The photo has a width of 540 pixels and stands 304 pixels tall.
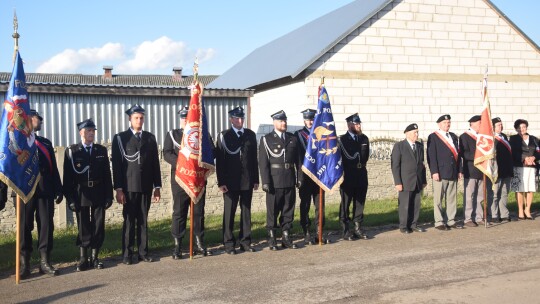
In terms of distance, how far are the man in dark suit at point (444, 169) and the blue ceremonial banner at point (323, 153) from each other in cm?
188

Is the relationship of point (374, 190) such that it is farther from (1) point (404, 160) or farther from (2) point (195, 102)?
(2) point (195, 102)

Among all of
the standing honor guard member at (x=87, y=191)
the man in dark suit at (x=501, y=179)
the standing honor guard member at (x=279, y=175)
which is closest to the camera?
the standing honor guard member at (x=87, y=191)

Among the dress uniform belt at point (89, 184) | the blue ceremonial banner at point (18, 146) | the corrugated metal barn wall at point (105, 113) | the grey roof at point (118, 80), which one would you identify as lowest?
the dress uniform belt at point (89, 184)

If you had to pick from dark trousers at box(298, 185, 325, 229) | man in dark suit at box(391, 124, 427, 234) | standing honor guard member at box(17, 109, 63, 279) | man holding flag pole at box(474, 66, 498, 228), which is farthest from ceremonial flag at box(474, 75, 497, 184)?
standing honor guard member at box(17, 109, 63, 279)

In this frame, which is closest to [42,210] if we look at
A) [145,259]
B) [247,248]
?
[145,259]

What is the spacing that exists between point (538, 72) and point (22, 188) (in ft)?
51.6

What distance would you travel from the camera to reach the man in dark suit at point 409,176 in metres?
9.77

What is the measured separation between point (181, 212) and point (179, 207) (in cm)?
8

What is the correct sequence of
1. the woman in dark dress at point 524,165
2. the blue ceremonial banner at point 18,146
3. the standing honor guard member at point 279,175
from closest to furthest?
1. the blue ceremonial banner at point 18,146
2. the standing honor guard member at point 279,175
3. the woman in dark dress at point 524,165

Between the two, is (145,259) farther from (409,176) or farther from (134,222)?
(409,176)

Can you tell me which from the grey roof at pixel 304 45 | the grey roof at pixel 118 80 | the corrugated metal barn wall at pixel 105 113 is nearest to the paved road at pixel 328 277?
the corrugated metal barn wall at pixel 105 113

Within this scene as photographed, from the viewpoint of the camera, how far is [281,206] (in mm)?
8820

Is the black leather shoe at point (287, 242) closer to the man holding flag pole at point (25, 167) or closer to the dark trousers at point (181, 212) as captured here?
the dark trousers at point (181, 212)

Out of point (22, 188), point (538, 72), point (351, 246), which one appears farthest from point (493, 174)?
point (538, 72)
